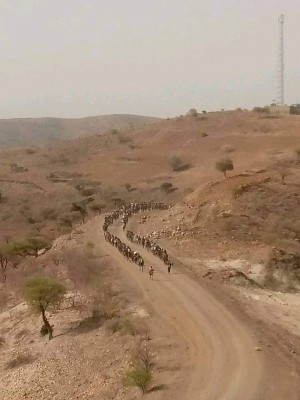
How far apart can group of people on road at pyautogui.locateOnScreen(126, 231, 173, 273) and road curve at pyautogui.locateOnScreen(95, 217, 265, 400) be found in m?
0.91

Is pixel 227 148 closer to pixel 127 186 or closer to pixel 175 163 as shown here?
pixel 175 163

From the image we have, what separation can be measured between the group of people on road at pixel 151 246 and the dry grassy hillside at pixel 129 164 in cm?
1253

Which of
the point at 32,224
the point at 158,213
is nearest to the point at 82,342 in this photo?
the point at 158,213

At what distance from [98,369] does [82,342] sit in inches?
116

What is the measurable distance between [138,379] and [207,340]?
14.3 feet

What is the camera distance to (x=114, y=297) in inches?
1002

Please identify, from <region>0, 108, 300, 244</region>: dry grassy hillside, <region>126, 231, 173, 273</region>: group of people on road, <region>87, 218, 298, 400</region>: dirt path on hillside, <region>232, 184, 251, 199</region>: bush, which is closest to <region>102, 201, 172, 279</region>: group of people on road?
<region>126, 231, 173, 273</region>: group of people on road

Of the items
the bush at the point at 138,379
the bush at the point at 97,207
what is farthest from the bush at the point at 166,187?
the bush at the point at 138,379

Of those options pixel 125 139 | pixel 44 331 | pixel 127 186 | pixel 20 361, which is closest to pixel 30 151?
pixel 125 139

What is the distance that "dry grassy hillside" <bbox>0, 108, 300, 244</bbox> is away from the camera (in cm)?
6258

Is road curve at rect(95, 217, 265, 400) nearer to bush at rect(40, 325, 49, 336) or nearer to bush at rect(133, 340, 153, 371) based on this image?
bush at rect(133, 340, 153, 371)

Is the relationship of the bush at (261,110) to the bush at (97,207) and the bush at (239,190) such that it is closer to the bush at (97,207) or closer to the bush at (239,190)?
the bush at (97,207)

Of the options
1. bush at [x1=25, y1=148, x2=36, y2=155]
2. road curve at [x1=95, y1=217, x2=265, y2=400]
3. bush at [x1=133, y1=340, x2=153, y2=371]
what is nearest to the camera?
road curve at [x1=95, y1=217, x2=265, y2=400]

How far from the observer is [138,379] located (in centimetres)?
1584
